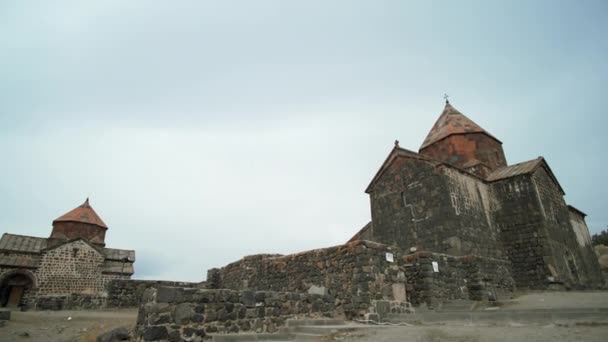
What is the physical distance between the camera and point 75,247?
22.3 metres

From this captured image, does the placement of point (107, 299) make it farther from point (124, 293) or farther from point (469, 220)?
point (469, 220)

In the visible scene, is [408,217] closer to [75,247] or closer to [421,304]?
[421,304]

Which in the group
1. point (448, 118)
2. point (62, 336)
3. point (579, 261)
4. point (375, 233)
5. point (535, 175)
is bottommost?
point (62, 336)

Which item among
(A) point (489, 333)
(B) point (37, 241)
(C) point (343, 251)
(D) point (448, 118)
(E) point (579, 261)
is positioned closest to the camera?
(A) point (489, 333)

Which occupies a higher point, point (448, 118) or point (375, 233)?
point (448, 118)

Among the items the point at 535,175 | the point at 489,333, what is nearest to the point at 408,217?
the point at 535,175

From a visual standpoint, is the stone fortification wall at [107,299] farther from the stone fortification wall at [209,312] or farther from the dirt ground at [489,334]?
the dirt ground at [489,334]

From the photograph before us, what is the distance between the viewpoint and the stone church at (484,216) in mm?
14188

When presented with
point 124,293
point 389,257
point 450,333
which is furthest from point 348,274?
point 124,293

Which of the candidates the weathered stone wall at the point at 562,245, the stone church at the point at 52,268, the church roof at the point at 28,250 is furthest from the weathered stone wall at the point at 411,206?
the church roof at the point at 28,250

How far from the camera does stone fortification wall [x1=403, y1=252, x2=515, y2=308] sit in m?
8.41

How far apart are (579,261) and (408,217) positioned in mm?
10143

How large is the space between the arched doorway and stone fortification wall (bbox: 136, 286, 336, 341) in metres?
23.0

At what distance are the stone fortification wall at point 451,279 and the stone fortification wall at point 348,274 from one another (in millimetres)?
470
